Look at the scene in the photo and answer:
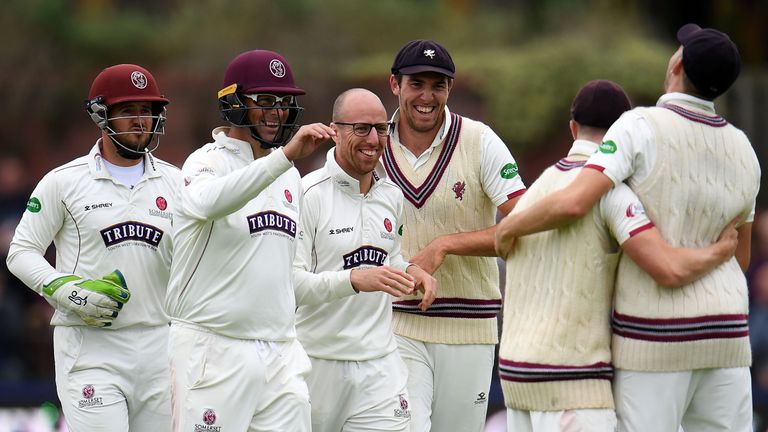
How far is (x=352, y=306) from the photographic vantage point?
6805 millimetres

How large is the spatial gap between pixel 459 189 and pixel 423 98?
533mm

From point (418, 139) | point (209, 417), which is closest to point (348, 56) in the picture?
point (418, 139)

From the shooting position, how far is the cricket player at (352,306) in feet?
22.2

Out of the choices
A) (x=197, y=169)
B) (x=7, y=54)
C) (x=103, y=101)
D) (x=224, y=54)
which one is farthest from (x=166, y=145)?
(x=197, y=169)

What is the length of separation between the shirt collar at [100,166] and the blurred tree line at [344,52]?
8.56 m

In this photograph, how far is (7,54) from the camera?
17.4 metres

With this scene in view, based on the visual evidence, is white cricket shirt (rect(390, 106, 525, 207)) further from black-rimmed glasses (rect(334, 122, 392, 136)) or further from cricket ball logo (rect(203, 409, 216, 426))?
cricket ball logo (rect(203, 409, 216, 426))

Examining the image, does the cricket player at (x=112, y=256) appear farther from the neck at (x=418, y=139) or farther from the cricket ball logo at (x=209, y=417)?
the neck at (x=418, y=139)

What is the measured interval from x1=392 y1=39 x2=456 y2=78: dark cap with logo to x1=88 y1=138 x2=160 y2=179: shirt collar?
4.74 feet

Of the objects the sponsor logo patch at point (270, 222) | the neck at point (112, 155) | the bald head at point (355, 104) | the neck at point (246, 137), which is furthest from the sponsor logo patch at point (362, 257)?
the neck at point (112, 155)

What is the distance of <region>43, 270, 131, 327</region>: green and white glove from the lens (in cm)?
673

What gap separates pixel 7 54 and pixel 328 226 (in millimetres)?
11740

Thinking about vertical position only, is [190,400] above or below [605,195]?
below

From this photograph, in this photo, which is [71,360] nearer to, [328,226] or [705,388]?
[328,226]
